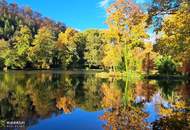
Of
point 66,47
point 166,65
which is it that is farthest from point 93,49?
point 166,65

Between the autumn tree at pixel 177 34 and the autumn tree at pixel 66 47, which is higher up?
the autumn tree at pixel 66 47

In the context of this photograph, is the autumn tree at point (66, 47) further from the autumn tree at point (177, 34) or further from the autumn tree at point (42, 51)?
the autumn tree at point (177, 34)

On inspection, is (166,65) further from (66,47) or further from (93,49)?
(66,47)

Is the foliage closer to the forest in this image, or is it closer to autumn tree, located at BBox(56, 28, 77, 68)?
the forest

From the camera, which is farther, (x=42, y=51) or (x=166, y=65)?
(x=42, y=51)

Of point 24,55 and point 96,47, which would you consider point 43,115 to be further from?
point 96,47

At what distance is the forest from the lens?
15.7m

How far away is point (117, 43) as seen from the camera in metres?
51.7

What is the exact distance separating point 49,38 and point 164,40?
79818mm

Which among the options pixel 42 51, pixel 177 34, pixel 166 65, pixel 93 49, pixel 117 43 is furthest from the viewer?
pixel 93 49

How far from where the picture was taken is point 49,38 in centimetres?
9425

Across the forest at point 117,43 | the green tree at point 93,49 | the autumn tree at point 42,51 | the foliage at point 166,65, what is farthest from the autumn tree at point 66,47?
the foliage at point 166,65

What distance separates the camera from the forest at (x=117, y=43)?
15699mm

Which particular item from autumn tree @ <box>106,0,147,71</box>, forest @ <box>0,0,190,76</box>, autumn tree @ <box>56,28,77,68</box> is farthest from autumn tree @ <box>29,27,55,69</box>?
autumn tree @ <box>106,0,147,71</box>
